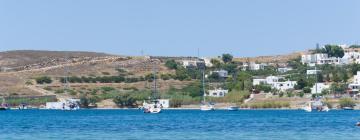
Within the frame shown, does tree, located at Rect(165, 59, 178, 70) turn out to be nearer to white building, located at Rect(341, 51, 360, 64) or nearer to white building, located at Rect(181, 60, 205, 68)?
white building, located at Rect(181, 60, 205, 68)

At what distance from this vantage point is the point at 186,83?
16750cm

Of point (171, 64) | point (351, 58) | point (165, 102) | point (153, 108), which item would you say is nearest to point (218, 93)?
point (165, 102)

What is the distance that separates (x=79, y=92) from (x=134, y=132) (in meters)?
94.4

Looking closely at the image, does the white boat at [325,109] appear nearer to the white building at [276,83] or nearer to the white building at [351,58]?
the white building at [276,83]

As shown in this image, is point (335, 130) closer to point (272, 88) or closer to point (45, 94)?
point (272, 88)

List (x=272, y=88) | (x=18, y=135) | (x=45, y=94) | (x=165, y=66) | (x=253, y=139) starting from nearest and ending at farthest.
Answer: (x=253, y=139) → (x=18, y=135) → (x=272, y=88) → (x=45, y=94) → (x=165, y=66)

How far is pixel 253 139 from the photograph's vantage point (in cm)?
6212

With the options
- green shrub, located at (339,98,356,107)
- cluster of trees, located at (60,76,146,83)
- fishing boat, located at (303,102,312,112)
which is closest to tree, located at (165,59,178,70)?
cluster of trees, located at (60,76,146,83)

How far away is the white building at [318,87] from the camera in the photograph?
146 meters

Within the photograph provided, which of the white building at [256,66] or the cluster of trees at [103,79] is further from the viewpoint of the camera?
the white building at [256,66]

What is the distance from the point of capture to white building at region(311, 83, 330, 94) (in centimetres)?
14562

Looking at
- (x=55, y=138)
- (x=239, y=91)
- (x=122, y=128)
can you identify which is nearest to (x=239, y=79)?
(x=239, y=91)

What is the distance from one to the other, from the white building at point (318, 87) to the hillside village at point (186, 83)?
4 cm

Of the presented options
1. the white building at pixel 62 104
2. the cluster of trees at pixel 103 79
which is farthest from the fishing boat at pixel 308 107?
the cluster of trees at pixel 103 79
